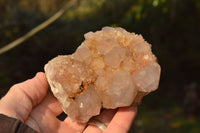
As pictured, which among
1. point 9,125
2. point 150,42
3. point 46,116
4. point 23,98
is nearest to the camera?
point 9,125

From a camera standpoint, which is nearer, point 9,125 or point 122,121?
point 9,125

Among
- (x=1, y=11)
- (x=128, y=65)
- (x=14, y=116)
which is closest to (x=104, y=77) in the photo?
(x=128, y=65)

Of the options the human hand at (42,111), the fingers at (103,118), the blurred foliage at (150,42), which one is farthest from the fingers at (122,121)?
the blurred foliage at (150,42)

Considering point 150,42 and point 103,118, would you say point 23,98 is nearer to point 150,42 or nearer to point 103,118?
point 103,118

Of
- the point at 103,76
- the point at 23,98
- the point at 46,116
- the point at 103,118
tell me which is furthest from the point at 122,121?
the point at 23,98

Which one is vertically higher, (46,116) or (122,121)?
(46,116)

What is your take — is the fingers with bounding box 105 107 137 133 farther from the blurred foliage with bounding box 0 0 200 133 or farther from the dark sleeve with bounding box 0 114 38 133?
the blurred foliage with bounding box 0 0 200 133

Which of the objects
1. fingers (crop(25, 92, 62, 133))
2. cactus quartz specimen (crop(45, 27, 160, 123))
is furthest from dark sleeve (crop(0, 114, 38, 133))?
cactus quartz specimen (crop(45, 27, 160, 123))
